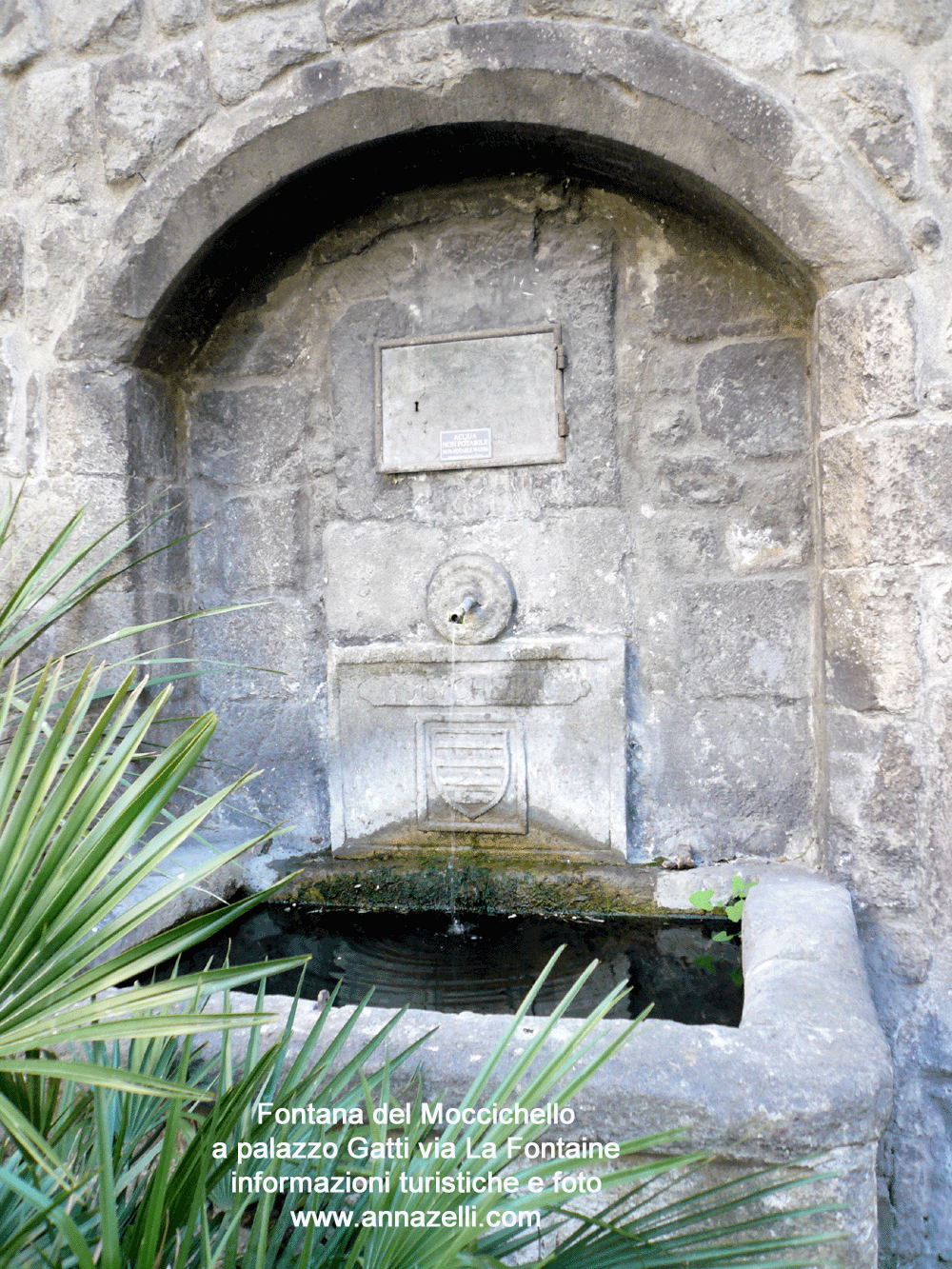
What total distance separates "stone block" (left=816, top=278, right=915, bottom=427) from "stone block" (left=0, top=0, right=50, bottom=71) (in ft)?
7.10

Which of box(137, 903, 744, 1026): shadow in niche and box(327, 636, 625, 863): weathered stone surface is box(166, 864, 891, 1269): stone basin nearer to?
box(137, 903, 744, 1026): shadow in niche

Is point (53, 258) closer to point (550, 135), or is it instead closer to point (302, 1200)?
point (550, 135)

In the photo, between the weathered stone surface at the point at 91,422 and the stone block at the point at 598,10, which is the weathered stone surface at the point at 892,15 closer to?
the stone block at the point at 598,10

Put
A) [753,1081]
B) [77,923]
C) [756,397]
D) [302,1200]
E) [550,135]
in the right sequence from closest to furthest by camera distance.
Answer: [77,923], [302,1200], [753,1081], [550,135], [756,397]

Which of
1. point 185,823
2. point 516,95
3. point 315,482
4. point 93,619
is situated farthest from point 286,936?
point 516,95

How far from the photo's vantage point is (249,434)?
2678 mm

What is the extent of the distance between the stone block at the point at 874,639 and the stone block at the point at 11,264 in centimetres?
224

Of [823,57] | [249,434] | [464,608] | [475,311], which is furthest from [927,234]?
[249,434]

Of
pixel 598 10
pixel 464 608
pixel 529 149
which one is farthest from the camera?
pixel 464 608

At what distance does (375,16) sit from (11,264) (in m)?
1.16

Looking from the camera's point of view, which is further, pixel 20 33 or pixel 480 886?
pixel 480 886

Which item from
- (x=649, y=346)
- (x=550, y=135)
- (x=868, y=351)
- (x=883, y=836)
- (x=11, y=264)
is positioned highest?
(x=550, y=135)

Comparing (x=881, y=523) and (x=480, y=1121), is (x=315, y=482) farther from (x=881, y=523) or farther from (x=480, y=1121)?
(x=480, y=1121)

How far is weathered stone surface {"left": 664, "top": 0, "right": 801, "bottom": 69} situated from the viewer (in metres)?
1.89
